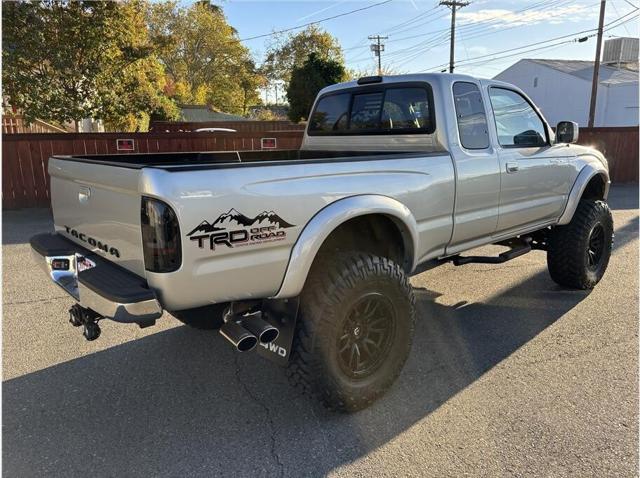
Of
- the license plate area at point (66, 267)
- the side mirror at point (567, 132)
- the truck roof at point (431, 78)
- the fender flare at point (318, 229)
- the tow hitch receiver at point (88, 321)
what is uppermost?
the truck roof at point (431, 78)

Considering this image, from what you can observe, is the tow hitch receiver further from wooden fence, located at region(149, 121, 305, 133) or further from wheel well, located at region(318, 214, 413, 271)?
wooden fence, located at region(149, 121, 305, 133)

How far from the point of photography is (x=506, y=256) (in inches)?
170

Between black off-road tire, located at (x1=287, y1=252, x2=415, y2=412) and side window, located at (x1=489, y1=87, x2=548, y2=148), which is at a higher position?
side window, located at (x1=489, y1=87, x2=548, y2=148)

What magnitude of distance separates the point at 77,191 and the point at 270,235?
1301 millimetres

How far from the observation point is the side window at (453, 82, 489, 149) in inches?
143

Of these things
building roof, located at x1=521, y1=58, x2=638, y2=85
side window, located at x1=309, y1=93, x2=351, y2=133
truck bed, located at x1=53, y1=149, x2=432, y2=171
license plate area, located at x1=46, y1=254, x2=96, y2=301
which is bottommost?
license plate area, located at x1=46, y1=254, x2=96, y2=301

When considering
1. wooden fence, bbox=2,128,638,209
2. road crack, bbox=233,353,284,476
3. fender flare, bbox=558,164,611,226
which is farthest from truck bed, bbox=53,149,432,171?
wooden fence, bbox=2,128,638,209

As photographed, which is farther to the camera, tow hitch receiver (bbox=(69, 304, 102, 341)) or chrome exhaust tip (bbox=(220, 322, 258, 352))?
tow hitch receiver (bbox=(69, 304, 102, 341))

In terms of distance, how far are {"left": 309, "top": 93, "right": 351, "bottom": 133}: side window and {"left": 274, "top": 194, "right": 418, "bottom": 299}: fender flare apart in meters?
1.73

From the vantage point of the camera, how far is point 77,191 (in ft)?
9.36

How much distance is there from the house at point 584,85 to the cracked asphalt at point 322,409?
110ft

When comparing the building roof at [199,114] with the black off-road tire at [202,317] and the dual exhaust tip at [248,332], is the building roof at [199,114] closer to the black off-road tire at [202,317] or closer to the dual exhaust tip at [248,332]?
the black off-road tire at [202,317]

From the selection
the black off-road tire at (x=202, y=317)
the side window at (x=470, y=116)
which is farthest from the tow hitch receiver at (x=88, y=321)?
the side window at (x=470, y=116)

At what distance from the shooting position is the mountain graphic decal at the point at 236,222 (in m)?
2.16
